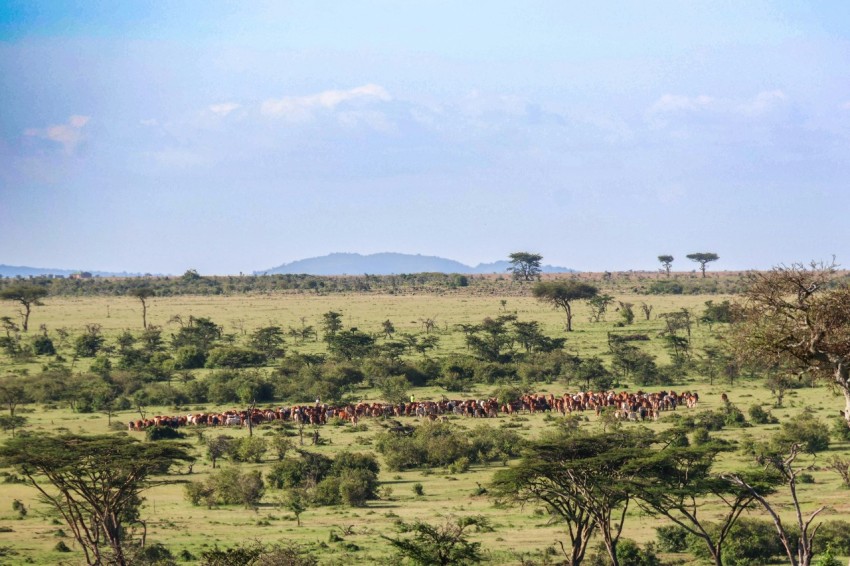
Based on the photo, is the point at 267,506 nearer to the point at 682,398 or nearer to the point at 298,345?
the point at 682,398

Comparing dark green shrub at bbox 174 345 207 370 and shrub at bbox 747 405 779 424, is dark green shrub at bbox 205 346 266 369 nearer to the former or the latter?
dark green shrub at bbox 174 345 207 370

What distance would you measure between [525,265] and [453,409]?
100477 millimetres

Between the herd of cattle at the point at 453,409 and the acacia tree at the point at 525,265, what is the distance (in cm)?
9392

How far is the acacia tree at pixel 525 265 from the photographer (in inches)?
5581

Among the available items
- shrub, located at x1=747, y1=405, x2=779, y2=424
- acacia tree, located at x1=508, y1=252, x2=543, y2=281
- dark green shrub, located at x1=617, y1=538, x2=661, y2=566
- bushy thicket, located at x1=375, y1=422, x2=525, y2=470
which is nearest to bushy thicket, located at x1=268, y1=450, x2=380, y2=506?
bushy thicket, located at x1=375, y1=422, x2=525, y2=470

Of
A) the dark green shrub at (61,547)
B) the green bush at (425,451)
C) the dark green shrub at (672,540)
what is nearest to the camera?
the dark green shrub at (672,540)

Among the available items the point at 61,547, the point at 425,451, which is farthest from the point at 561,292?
the point at 61,547

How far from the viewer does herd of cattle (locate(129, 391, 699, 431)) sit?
4472 cm

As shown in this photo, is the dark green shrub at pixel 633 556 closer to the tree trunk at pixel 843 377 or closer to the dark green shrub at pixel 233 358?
the tree trunk at pixel 843 377

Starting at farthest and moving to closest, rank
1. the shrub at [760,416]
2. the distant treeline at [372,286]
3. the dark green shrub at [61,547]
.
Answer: the distant treeline at [372,286] → the shrub at [760,416] → the dark green shrub at [61,547]

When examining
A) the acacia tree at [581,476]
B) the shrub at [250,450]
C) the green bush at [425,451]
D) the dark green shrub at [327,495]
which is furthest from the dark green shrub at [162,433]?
the acacia tree at [581,476]

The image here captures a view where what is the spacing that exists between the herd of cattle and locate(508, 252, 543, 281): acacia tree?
308 feet

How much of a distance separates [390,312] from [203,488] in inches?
2568

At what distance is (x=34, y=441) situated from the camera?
24984 mm
